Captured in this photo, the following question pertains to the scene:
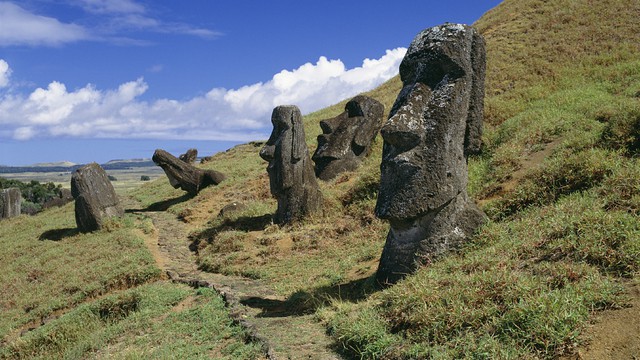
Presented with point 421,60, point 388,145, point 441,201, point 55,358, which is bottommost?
point 55,358

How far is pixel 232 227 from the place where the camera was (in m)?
15.4

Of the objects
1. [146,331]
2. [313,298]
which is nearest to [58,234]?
[146,331]

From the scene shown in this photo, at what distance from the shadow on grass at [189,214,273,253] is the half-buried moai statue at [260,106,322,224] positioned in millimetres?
552

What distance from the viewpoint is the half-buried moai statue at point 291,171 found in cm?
1458

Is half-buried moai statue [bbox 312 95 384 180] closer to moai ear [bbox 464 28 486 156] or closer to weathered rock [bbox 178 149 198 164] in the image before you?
weathered rock [bbox 178 149 198 164]

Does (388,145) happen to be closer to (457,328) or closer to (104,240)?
(457,328)

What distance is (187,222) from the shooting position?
61.4ft

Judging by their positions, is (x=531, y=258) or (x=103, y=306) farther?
(x=103, y=306)

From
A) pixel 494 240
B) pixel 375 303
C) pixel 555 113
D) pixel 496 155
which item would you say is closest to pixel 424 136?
pixel 494 240

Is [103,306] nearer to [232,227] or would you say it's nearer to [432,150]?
→ [232,227]

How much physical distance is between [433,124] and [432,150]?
1.33 feet

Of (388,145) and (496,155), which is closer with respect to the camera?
(388,145)

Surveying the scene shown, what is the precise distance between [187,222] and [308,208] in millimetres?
6186

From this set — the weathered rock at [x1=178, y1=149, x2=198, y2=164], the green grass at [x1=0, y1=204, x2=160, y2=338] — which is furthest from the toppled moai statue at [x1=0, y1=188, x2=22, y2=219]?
the weathered rock at [x1=178, y1=149, x2=198, y2=164]
